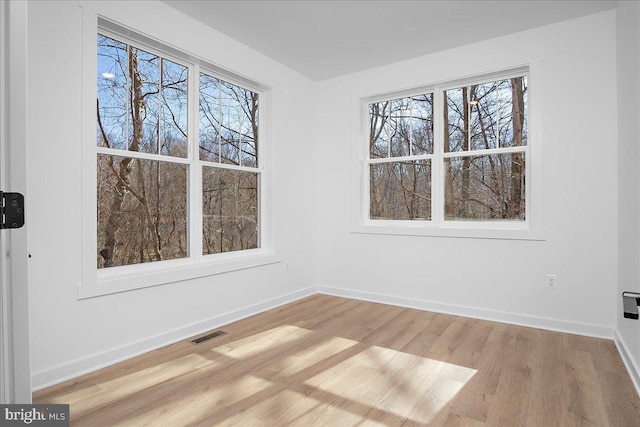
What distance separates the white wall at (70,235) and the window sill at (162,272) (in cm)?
6

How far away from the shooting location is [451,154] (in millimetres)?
3740

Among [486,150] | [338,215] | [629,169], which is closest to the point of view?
[629,169]

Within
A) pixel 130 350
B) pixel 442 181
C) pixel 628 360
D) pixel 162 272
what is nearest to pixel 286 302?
pixel 162 272

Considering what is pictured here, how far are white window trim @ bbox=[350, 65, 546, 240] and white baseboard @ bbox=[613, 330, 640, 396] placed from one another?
36.8 inches

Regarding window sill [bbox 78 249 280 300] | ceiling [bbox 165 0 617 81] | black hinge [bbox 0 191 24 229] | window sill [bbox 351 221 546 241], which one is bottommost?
window sill [bbox 78 249 280 300]

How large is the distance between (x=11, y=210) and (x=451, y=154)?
142 inches

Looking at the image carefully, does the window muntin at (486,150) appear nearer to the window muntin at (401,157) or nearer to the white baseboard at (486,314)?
the window muntin at (401,157)

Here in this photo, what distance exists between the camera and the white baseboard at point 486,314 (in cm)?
299

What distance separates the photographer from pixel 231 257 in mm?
3551

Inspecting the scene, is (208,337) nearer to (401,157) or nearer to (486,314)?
(486,314)

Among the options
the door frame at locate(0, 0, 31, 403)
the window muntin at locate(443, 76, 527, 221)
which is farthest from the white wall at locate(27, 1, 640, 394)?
the door frame at locate(0, 0, 31, 403)

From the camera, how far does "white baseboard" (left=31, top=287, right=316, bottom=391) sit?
2152 millimetres

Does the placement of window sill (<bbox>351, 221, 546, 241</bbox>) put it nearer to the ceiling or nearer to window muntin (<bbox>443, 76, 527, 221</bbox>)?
window muntin (<bbox>443, 76, 527, 221</bbox>)

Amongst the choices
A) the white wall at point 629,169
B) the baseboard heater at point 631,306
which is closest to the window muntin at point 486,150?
the white wall at point 629,169
